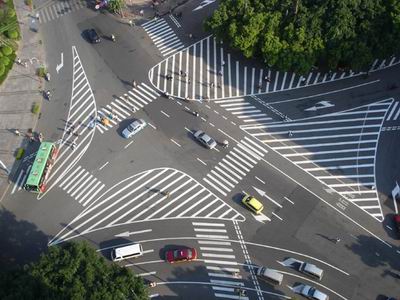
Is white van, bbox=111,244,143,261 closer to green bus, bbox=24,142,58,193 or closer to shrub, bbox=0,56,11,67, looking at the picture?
green bus, bbox=24,142,58,193

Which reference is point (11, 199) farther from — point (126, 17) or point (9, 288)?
point (126, 17)

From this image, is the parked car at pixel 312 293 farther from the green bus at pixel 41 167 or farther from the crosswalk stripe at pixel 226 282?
the green bus at pixel 41 167

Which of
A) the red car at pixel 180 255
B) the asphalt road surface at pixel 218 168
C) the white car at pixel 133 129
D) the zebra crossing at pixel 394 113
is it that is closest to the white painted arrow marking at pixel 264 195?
the asphalt road surface at pixel 218 168

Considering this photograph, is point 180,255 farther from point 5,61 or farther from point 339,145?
point 5,61

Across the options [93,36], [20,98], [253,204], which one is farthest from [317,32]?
[20,98]

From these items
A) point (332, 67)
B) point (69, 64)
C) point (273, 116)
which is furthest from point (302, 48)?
point (69, 64)

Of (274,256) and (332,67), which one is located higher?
(332,67)

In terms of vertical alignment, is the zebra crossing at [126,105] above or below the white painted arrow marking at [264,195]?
above
